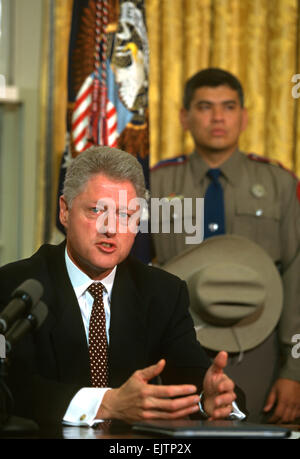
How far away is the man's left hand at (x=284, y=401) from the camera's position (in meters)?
3.19

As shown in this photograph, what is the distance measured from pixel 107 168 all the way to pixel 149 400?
0.64m

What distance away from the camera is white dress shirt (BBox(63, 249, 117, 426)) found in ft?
5.31

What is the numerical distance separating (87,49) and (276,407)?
191 centimetres

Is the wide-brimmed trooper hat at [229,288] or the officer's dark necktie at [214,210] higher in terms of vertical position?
the officer's dark necktie at [214,210]

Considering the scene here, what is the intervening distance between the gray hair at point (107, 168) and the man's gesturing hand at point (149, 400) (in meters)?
0.54

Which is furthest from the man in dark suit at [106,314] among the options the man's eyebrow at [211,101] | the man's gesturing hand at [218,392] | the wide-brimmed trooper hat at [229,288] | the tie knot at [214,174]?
the man's eyebrow at [211,101]

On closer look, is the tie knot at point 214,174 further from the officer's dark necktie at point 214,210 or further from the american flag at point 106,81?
the american flag at point 106,81

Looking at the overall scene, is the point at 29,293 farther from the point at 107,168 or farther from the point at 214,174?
the point at 214,174

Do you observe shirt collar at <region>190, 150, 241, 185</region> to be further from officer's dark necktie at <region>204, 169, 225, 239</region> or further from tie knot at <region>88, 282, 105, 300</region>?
tie knot at <region>88, 282, 105, 300</region>

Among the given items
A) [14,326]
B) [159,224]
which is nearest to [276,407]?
[159,224]

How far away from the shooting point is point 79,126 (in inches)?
133

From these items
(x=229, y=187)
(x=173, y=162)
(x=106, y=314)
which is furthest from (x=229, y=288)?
(x=106, y=314)

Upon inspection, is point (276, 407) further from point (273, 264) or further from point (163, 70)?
point (163, 70)
